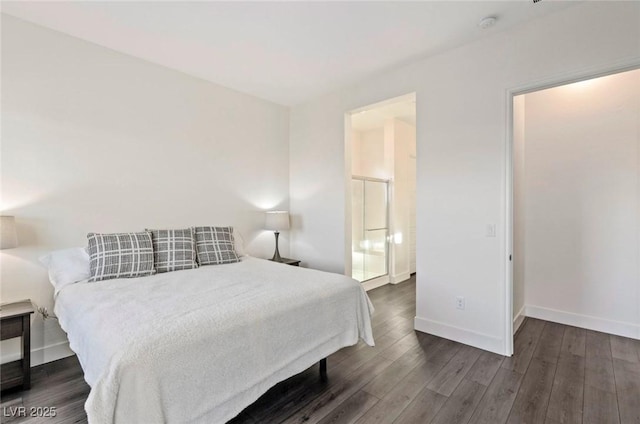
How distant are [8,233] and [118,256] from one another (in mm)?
658

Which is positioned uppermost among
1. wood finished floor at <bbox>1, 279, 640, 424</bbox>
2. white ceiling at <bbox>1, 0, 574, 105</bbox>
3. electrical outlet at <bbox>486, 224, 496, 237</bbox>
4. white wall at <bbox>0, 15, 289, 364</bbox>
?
white ceiling at <bbox>1, 0, 574, 105</bbox>

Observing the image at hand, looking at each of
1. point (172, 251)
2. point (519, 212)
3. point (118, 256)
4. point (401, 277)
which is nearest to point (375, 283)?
point (401, 277)

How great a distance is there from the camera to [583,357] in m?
2.44

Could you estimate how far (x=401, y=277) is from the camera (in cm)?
488

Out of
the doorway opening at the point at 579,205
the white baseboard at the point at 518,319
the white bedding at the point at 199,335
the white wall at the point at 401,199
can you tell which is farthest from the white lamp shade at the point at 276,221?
the white baseboard at the point at 518,319

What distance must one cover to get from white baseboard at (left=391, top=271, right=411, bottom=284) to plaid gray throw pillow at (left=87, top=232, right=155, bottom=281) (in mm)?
3473

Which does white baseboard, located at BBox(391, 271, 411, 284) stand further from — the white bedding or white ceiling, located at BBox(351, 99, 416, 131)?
the white bedding

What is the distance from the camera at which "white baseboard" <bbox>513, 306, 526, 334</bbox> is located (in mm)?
3002

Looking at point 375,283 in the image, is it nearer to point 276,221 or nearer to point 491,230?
point 276,221

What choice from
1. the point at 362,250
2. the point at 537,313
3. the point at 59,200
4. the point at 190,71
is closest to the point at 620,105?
the point at 537,313

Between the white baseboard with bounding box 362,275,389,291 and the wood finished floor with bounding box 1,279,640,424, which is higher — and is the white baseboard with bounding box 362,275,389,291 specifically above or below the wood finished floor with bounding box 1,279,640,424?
above

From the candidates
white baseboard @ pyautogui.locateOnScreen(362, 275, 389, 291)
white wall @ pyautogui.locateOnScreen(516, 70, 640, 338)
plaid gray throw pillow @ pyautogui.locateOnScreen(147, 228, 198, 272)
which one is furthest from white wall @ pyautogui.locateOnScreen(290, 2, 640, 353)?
plaid gray throw pillow @ pyautogui.locateOnScreen(147, 228, 198, 272)

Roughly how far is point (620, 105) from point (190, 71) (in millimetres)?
4297

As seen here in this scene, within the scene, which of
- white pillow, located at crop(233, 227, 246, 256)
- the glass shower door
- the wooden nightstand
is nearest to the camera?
the wooden nightstand
